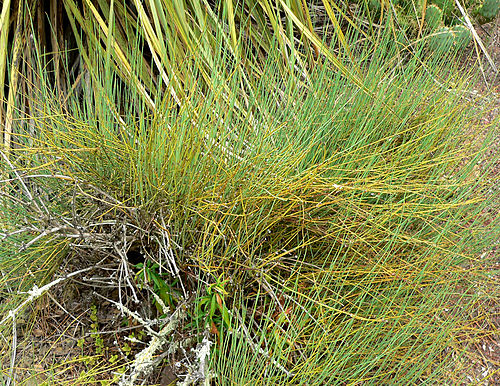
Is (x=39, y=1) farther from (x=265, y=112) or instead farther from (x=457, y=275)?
(x=457, y=275)

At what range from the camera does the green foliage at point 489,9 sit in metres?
2.45

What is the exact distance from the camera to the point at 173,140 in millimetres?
1238

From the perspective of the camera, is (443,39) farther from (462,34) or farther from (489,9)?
(489,9)

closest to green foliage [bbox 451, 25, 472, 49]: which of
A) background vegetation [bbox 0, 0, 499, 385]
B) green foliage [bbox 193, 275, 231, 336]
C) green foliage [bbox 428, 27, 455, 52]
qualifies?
green foliage [bbox 428, 27, 455, 52]

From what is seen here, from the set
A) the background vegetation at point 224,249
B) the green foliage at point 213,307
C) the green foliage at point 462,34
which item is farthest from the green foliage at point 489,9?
the green foliage at point 213,307

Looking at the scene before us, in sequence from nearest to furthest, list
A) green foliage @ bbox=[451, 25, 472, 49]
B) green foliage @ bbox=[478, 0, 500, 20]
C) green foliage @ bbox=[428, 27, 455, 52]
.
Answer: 1. green foliage @ bbox=[428, 27, 455, 52]
2. green foliage @ bbox=[451, 25, 472, 49]
3. green foliage @ bbox=[478, 0, 500, 20]

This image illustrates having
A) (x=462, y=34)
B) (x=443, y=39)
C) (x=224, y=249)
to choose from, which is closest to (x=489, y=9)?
(x=462, y=34)

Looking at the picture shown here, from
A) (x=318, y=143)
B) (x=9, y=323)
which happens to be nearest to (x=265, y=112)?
(x=318, y=143)

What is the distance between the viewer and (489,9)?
2.49 metres

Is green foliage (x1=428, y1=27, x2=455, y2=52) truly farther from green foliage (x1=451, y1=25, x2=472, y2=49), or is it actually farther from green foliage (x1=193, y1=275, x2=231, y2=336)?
green foliage (x1=193, y1=275, x2=231, y2=336)

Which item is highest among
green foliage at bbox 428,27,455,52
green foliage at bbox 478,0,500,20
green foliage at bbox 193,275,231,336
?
green foliage at bbox 478,0,500,20

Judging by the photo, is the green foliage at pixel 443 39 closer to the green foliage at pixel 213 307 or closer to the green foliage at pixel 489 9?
the green foliage at pixel 489 9

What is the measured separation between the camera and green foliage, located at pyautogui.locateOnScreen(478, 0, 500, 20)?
8.05 feet

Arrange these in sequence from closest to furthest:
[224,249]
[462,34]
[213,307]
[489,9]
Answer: [213,307]
[224,249]
[462,34]
[489,9]
